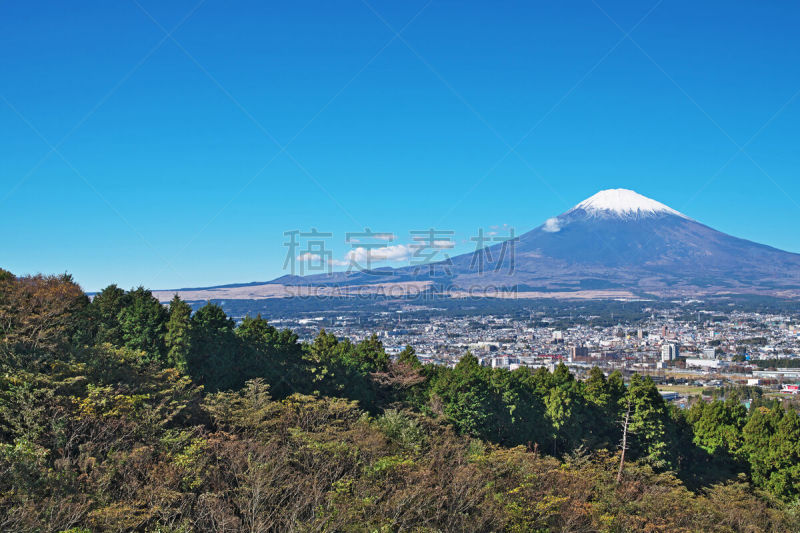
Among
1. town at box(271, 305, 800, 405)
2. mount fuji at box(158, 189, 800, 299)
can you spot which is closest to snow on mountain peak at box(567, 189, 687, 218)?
mount fuji at box(158, 189, 800, 299)

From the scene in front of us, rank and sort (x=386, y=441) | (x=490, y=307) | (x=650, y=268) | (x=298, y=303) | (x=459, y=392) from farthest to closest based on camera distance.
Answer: (x=650, y=268) → (x=490, y=307) → (x=298, y=303) → (x=459, y=392) → (x=386, y=441)

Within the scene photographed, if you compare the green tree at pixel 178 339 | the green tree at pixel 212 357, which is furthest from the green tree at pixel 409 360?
the green tree at pixel 178 339

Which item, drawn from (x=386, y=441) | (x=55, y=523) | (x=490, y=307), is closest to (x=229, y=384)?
(x=386, y=441)

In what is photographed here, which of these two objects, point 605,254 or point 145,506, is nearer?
point 145,506

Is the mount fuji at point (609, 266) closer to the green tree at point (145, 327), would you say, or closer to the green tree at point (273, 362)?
the green tree at point (273, 362)

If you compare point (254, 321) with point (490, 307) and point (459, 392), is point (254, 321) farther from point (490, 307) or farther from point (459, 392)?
point (490, 307)

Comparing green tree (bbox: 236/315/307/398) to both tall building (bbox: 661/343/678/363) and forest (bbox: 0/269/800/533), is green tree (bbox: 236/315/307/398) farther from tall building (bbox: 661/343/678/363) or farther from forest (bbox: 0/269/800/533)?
tall building (bbox: 661/343/678/363)

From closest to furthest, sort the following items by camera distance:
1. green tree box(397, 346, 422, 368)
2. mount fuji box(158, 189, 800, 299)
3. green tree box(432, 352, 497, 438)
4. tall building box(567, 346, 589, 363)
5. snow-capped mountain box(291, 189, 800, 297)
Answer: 1. green tree box(432, 352, 497, 438)
2. green tree box(397, 346, 422, 368)
3. tall building box(567, 346, 589, 363)
4. mount fuji box(158, 189, 800, 299)
5. snow-capped mountain box(291, 189, 800, 297)
